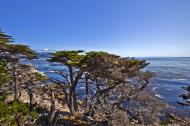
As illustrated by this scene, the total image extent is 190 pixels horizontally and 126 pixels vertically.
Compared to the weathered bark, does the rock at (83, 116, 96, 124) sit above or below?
below

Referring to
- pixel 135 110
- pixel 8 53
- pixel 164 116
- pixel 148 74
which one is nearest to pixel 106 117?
pixel 135 110

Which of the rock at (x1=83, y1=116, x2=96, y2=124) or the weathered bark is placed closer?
the weathered bark

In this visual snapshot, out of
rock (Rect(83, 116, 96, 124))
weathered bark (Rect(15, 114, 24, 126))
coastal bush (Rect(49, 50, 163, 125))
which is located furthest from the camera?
rock (Rect(83, 116, 96, 124))

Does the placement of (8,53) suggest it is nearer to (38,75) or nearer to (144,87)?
(38,75)

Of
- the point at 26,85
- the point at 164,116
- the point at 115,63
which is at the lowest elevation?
the point at 164,116

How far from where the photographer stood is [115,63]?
22672 mm

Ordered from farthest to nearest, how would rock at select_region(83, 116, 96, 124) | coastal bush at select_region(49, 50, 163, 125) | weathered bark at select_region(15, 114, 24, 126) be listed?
rock at select_region(83, 116, 96, 124), coastal bush at select_region(49, 50, 163, 125), weathered bark at select_region(15, 114, 24, 126)

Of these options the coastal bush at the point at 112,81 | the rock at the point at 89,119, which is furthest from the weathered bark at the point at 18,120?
the rock at the point at 89,119

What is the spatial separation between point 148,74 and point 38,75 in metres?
8.42

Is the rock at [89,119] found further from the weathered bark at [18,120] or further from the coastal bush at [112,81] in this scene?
the weathered bark at [18,120]

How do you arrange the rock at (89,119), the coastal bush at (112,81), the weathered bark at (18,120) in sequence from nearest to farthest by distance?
1. the weathered bark at (18,120)
2. the coastal bush at (112,81)
3. the rock at (89,119)

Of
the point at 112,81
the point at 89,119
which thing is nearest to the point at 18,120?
the point at 112,81

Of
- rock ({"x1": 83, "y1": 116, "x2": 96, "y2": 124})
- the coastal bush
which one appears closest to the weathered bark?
the coastal bush

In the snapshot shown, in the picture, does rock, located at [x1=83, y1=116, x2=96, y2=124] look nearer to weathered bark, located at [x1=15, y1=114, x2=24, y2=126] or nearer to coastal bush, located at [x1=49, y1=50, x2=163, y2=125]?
coastal bush, located at [x1=49, y1=50, x2=163, y2=125]
